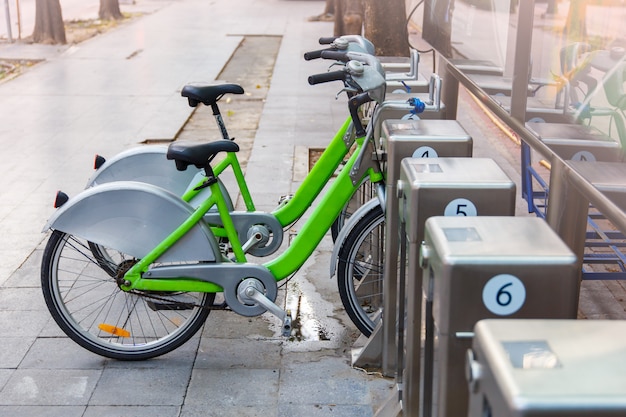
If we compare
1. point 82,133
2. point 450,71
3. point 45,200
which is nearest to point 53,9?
point 82,133

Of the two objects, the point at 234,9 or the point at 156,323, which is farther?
the point at 234,9

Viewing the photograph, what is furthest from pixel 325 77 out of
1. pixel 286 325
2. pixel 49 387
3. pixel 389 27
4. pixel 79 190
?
pixel 389 27

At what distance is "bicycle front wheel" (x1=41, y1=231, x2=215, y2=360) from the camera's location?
4059 millimetres

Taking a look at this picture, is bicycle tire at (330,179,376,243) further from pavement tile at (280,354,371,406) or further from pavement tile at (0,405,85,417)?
pavement tile at (0,405,85,417)

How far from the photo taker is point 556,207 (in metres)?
3.14

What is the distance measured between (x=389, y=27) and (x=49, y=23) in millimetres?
9994

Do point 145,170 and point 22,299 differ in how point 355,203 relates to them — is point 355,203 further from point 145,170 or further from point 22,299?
point 22,299

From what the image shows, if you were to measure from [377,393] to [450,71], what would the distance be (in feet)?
7.58

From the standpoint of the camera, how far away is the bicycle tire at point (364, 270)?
407 centimetres

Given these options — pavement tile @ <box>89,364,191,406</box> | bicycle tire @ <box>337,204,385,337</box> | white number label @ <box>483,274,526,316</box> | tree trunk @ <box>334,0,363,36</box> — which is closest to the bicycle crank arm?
bicycle tire @ <box>337,204,385,337</box>

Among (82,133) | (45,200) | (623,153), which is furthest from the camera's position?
(82,133)

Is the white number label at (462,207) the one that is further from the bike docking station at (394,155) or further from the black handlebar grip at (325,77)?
the black handlebar grip at (325,77)

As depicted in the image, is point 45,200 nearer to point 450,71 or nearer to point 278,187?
point 278,187

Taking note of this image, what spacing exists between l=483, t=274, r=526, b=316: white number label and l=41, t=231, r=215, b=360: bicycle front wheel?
214 cm
